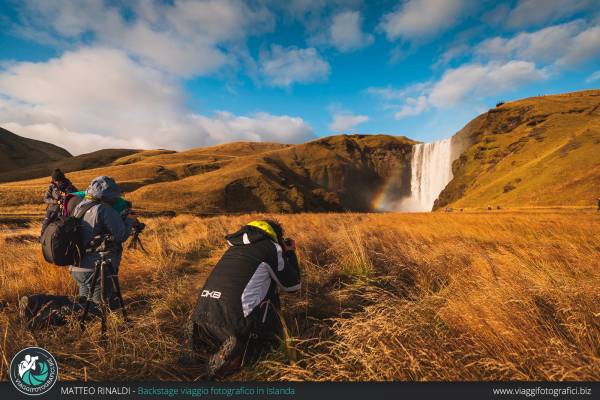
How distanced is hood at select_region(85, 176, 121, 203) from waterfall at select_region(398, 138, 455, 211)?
271 ft

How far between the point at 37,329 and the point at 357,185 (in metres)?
102

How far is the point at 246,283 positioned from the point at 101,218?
244 centimetres

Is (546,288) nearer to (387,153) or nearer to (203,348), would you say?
(203,348)

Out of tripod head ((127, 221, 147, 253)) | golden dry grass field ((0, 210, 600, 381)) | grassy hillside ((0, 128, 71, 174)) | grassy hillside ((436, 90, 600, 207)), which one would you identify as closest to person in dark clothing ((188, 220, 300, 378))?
golden dry grass field ((0, 210, 600, 381))

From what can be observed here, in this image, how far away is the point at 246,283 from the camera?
279 centimetres

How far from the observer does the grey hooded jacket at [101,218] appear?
3.76 m

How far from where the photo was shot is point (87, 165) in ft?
376

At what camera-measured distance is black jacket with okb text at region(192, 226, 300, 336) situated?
2695 mm

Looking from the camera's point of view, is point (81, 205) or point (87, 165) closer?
point (81, 205)

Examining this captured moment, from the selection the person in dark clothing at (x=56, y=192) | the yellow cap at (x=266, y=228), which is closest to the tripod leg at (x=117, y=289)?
the yellow cap at (x=266, y=228)

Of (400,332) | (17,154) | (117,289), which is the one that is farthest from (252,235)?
(17,154)

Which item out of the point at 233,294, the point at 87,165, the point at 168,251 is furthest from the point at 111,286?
the point at 87,165

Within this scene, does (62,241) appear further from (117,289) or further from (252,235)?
(252,235)

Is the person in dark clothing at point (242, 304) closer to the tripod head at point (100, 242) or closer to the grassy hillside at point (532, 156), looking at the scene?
the tripod head at point (100, 242)
